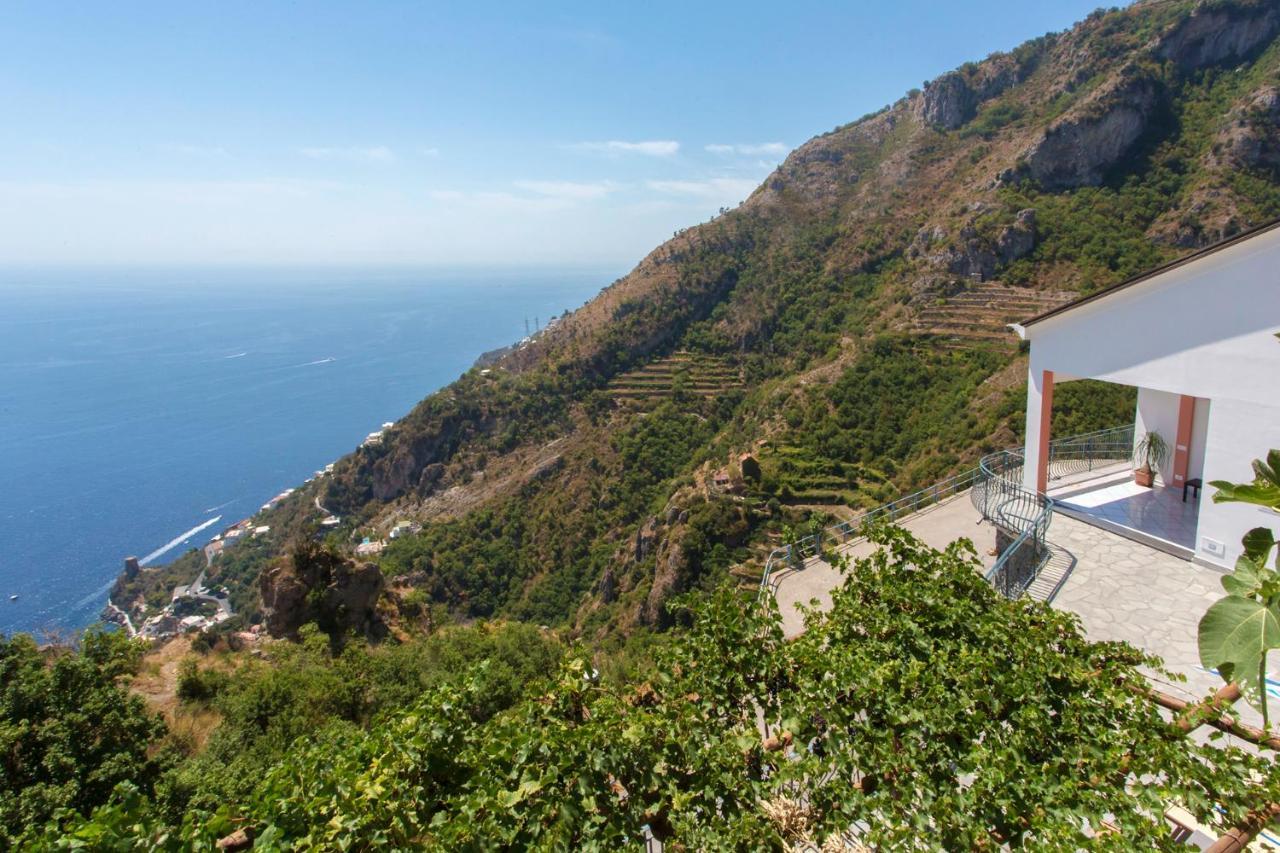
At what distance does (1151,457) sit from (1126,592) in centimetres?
483

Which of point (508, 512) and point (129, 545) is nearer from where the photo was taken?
point (508, 512)

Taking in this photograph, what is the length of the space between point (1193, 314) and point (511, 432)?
51.1 m

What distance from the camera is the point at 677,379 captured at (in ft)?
183

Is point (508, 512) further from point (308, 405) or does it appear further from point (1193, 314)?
point (308, 405)

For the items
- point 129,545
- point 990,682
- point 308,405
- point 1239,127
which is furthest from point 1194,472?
point 308,405

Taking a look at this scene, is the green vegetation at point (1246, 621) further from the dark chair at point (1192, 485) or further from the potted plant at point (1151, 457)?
the potted plant at point (1151, 457)

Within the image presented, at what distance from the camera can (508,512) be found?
151ft

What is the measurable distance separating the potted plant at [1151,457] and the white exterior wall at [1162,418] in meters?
0.08

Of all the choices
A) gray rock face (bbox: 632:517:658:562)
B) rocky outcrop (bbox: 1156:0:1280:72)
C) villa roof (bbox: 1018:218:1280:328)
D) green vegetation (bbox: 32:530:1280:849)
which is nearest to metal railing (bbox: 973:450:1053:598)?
villa roof (bbox: 1018:218:1280:328)

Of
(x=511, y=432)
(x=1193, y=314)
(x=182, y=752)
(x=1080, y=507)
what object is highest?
(x=1193, y=314)

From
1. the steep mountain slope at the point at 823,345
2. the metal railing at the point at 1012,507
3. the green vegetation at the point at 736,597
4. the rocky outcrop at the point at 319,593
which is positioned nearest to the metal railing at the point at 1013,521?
the metal railing at the point at 1012,507

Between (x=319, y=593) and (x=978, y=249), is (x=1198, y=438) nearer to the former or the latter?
(x=319, y=593)

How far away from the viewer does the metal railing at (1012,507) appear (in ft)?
30.1

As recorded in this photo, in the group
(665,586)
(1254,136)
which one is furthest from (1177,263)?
(1254,136)
